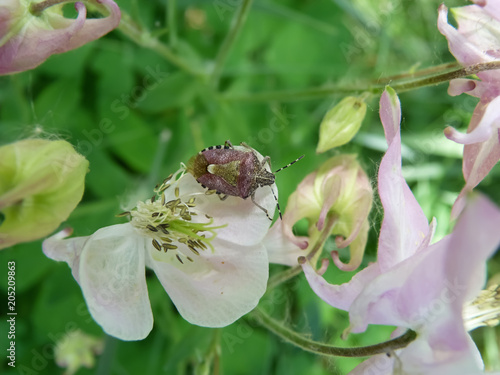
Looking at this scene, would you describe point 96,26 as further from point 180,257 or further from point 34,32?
point 180,257

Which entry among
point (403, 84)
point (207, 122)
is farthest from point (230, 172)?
point (207, 122)

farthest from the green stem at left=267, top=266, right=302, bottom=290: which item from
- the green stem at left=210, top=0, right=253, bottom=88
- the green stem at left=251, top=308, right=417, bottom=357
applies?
the green stem at left=210, top=0, right=253, bottom=88

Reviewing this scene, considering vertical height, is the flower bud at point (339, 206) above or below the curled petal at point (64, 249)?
above

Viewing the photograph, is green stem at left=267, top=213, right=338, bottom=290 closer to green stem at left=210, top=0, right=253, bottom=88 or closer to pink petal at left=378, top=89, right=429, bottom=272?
pink petal at left=378, top=89, right=429, bottom=272

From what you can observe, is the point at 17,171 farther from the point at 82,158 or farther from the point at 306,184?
the point at 306,184

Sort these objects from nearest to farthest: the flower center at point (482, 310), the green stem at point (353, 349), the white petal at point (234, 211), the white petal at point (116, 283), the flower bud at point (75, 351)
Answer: the green stem at point (353, 349)
the white petal at point (116, 283)
the white petal at point (234, 211)
the flower center at point (482, 310)
the flower bud at point (75, 351)

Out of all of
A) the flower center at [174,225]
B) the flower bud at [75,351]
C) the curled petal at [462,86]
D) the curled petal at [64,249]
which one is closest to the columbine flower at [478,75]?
the curled petal at [462,86]

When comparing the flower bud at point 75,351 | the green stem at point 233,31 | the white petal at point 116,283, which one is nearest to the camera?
the white petal at point 116,283

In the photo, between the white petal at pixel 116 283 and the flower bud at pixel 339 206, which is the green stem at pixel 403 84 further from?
the white petal at pixel 116 283

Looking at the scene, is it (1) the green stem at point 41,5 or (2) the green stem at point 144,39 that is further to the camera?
(2) the green stem at point 144,39
